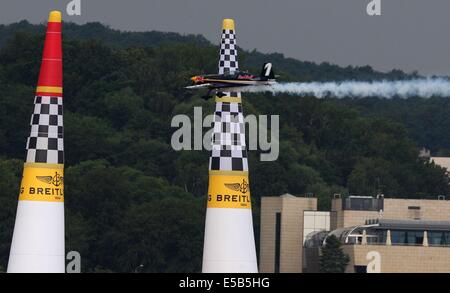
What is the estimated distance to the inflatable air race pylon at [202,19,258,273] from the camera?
48.2 metres

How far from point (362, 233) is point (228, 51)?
45356 millimetres

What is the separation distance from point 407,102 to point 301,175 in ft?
211

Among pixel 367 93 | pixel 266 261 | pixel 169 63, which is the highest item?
pixel 169 63

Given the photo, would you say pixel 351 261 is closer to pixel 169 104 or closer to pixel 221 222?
pixel 221 222

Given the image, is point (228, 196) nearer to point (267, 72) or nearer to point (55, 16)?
point (267, 72)

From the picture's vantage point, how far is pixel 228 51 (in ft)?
162

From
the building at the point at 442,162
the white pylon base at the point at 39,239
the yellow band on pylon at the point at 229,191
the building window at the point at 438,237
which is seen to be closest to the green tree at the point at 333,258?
the building window at the point at 438,237

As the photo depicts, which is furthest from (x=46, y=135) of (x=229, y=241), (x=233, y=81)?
(x=229, y=241)

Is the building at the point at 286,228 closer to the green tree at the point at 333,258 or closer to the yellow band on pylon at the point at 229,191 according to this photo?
the green tree at the point at 333,258

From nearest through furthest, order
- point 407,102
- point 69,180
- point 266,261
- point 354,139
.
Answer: point 266,261
point 69,180
point 354,139
point 407,102

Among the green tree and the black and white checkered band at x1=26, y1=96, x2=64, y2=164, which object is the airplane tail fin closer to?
the black and white checkered band at x1=26, y1=96, x2=64, y2=164
